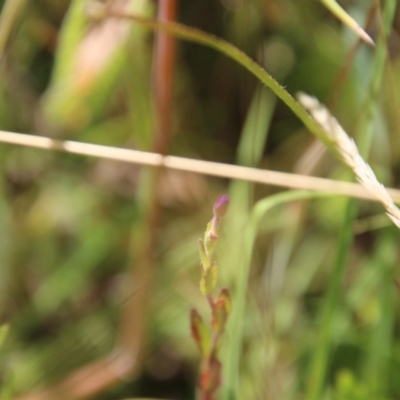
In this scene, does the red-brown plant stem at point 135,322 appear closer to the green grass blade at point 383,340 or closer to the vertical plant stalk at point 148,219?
the vertical plant stalk at point 148,219

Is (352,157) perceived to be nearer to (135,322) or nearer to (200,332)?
(200,332)

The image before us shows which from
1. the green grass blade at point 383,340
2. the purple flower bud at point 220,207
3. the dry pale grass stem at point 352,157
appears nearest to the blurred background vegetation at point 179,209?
the green grass blade at point 383,340

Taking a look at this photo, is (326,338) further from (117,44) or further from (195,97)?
(195,97)

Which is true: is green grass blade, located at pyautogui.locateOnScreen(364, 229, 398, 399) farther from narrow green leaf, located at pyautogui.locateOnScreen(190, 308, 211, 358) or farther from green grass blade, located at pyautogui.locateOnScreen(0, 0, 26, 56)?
green grass blade, located at pyautogui.locateOnScreen(0, 0, 26, 56)

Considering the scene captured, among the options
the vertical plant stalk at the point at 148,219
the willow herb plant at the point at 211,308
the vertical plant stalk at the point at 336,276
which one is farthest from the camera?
the vertical plant stalk at the point at 148,219

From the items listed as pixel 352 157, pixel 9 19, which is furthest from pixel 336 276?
pixel 9 19

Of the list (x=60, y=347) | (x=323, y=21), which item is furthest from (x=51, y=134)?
(x=323, y=21)

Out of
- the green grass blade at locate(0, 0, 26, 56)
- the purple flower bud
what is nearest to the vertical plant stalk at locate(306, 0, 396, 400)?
the purple flower bud
